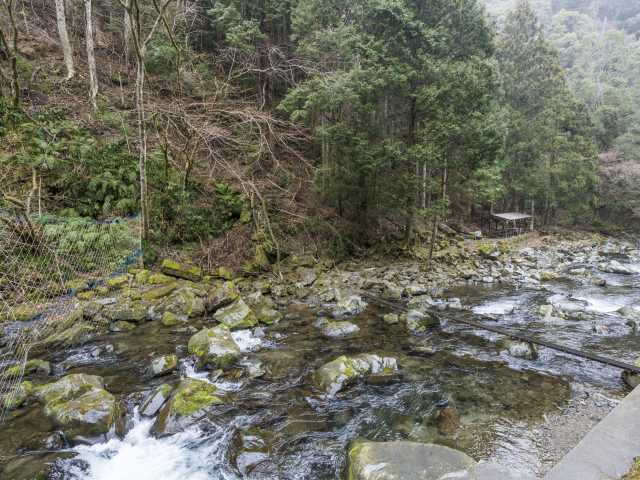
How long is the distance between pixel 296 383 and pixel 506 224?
18.3m

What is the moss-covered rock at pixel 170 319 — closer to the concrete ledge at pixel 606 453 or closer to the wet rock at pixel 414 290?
the wet rock at pixel 414 290

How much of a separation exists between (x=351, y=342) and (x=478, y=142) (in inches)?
293

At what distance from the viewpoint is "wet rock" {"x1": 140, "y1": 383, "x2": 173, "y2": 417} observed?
3783 millimetres

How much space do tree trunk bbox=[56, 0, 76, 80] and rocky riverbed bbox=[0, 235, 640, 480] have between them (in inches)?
308

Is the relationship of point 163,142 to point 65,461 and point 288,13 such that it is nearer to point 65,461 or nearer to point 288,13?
point 65,461

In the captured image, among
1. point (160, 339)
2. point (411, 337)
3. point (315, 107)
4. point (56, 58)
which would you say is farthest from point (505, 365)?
point (56, 58)

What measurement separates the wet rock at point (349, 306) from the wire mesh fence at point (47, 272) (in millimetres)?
4198

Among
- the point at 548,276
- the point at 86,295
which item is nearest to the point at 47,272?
the point at 86,295

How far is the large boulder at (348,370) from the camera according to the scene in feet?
14.1

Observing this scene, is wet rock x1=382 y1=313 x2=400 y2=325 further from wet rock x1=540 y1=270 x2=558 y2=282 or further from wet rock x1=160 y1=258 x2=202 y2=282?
wet rock x1=540 y1=270 x2=558 y2=282

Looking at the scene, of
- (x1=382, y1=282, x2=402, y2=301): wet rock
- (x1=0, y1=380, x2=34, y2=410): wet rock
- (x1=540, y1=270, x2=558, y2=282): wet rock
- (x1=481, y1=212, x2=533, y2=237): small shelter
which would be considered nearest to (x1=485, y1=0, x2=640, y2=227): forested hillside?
(x1=481, y1=212, x2=533, y2=237): small shelter

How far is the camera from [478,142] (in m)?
10.3

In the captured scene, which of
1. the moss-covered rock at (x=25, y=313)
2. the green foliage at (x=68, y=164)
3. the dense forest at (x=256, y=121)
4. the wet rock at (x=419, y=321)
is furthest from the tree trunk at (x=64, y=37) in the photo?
the wet rock at (x=419, y=321)

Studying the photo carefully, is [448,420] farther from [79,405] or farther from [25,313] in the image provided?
[25,313]
